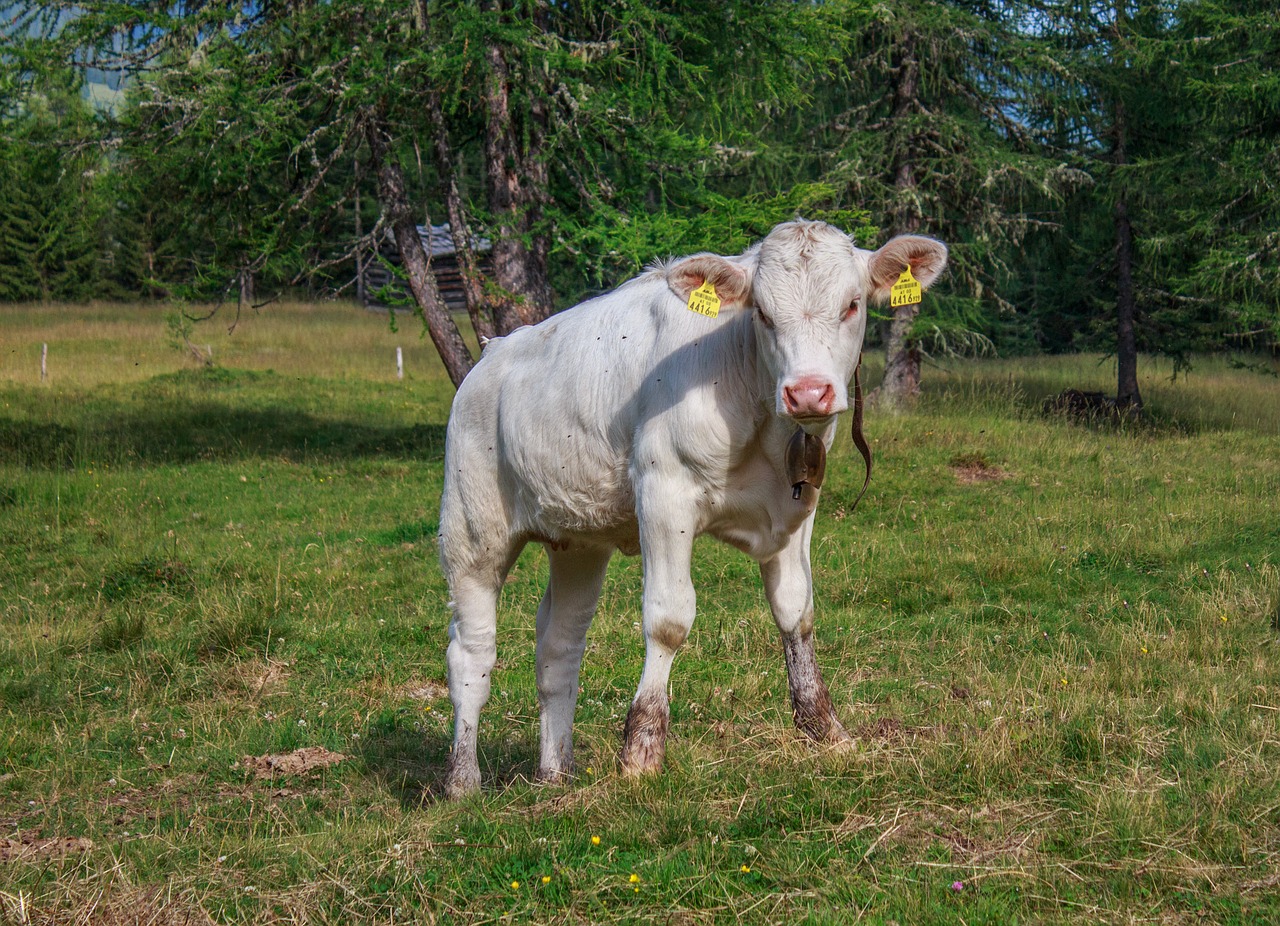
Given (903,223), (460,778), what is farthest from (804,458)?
(903,223)

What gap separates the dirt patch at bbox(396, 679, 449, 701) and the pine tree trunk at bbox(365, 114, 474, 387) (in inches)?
362

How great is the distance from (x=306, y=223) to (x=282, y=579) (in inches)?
343

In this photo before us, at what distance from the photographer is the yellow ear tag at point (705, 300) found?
477 centimetres

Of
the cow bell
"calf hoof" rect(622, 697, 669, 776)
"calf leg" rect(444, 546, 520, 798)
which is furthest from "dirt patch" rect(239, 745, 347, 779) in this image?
Result: the cow bell

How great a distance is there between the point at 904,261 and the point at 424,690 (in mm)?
4296

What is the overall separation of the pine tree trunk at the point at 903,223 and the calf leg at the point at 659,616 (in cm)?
1550

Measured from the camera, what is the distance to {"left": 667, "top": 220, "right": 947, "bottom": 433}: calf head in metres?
4.28

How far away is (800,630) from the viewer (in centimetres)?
521

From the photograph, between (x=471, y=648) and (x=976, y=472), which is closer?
(x=471, y=648)

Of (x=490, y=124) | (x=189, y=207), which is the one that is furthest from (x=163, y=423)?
(x=490, y=124)

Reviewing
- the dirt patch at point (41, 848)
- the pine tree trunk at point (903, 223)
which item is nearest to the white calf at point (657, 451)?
the dirt patch at point (41, 848)

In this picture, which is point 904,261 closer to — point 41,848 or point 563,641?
point 563,641

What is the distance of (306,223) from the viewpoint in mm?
17109

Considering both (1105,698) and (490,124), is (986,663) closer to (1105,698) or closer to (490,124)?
(1105,698)
